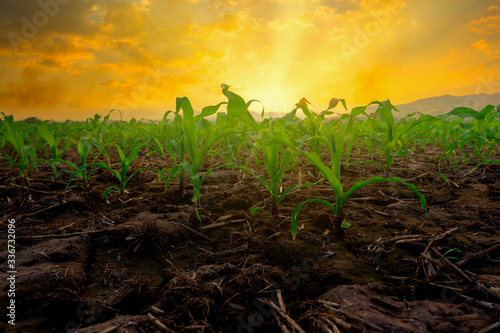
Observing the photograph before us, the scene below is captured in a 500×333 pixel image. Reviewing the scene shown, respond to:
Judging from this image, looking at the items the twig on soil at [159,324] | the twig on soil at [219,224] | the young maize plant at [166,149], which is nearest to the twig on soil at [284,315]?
the twig on soil at [159,324]

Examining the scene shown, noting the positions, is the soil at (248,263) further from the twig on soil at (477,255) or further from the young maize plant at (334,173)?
the young maize plant at (334,173)

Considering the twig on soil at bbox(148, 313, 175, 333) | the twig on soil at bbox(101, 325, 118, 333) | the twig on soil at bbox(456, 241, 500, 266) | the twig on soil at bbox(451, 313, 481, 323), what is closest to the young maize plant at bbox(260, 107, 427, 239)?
the twig on soil at bbox(456, 241, 500, 266)

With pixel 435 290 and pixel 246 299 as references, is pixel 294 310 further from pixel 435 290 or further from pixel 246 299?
pixel 435 290

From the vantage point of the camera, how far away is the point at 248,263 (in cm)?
110

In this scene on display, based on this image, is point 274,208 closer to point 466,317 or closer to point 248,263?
point 248,263

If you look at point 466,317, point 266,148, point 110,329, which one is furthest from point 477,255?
point 110,329

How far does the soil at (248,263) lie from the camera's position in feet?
2.63

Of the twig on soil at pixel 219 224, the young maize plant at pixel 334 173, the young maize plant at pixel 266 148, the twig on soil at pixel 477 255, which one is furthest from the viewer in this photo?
the twig on soil at pixel 219 224

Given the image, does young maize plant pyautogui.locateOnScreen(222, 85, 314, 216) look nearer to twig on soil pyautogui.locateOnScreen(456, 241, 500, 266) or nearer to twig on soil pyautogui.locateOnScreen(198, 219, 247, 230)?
twig on soil pyautogui.locateOnScreen(198, 219, 247, 230)

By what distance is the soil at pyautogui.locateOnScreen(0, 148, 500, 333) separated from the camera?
2.63 feet

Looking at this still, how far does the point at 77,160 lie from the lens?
3.46 m

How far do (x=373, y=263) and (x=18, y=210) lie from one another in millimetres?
2204

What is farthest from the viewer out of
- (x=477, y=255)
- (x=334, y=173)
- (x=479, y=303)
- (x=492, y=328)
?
(x=334, y=173)

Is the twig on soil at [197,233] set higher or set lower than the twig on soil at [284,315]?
higher
